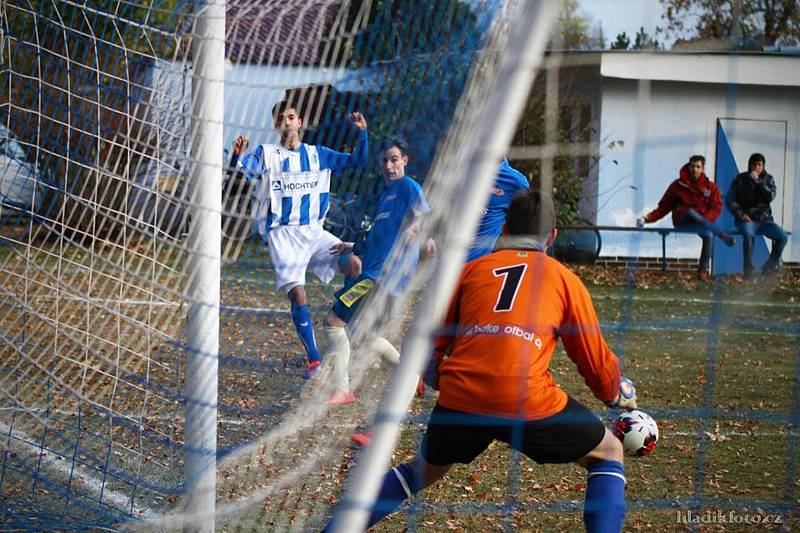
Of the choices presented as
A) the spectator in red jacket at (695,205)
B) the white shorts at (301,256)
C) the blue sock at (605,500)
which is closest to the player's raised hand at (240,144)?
the white shorts at (301,256)

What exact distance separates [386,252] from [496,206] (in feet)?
3.48

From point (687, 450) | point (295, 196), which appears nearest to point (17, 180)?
point (295, 196)

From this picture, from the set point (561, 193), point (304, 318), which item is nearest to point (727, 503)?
point (304, 318)

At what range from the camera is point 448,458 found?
3.15 meters

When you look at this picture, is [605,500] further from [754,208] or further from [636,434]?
[754,208]

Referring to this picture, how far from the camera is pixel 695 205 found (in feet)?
25.3

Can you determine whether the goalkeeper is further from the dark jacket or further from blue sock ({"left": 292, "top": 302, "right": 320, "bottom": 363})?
the dark jacket

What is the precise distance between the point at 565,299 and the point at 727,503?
5.36 ft

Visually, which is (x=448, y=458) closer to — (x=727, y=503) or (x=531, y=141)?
(x=727, y=503)

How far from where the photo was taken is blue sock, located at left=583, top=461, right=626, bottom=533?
119 inches

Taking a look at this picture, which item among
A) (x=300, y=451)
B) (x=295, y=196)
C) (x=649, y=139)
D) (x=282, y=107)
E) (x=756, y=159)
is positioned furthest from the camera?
(x=649, y=139)

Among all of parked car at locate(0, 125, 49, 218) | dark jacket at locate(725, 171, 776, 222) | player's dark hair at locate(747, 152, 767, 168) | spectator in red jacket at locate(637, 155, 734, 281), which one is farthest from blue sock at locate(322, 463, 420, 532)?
player's dark hair at locate(747, 152, 767, 168)

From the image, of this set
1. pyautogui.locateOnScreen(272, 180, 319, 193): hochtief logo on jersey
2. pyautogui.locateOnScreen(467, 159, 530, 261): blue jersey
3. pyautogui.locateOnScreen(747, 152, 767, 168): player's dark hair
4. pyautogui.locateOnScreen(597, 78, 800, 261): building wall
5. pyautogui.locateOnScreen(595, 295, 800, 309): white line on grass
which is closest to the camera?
pyautogui.locateOnScreen(272, 180, 319, 193): hochtief logo on jersey

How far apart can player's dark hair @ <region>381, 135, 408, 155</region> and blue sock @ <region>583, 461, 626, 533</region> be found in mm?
1622
